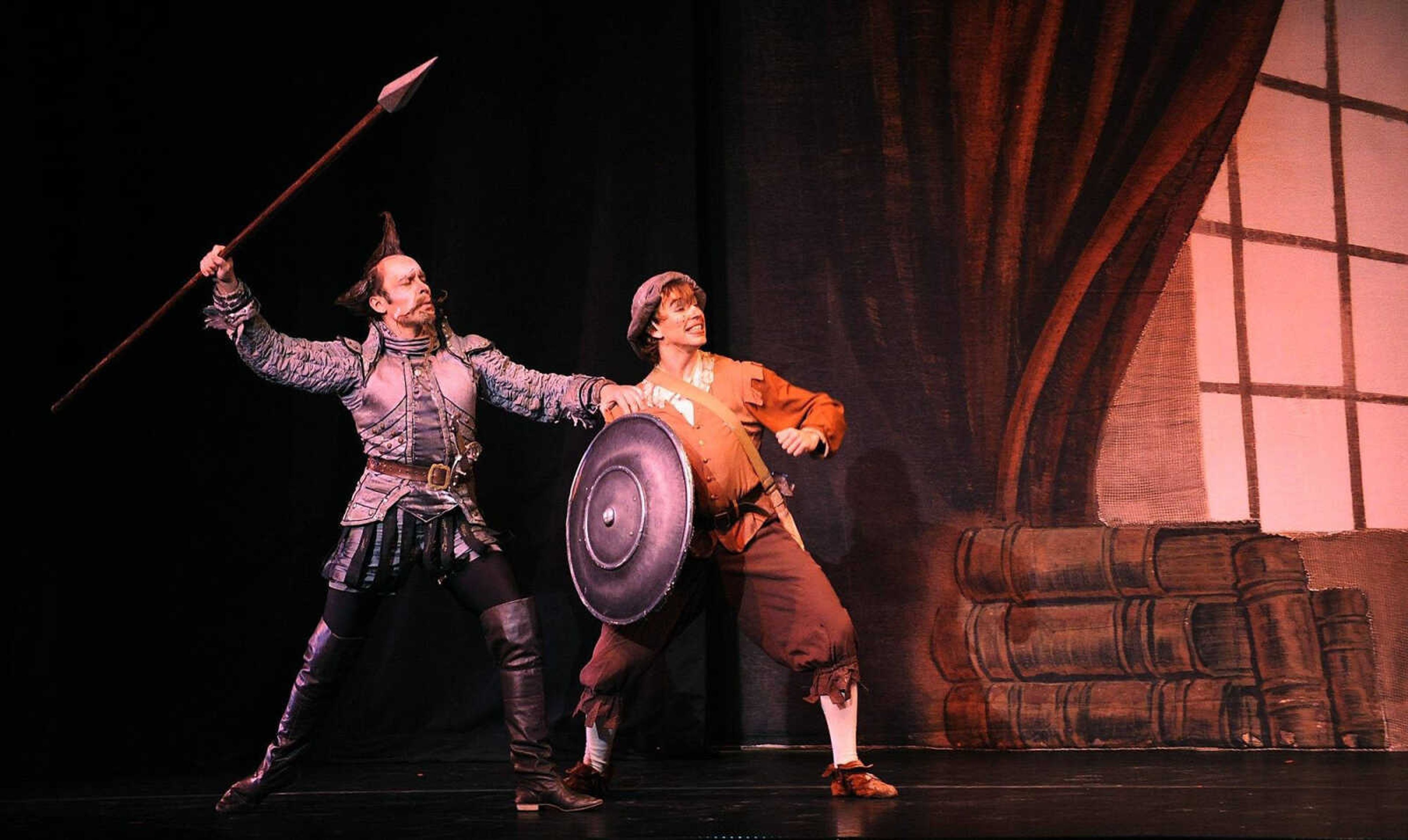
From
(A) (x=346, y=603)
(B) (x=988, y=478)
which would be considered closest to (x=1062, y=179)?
(B) (x=988, y=478)

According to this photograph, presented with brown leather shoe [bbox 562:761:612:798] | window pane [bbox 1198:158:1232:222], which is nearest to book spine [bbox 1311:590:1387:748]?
window pane [bbox 1198:158:1232:222]

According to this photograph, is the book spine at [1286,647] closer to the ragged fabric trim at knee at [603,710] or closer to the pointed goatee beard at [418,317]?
the ragged fabric trim at knee at [603,710]

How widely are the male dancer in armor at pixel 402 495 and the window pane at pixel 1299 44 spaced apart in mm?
2880

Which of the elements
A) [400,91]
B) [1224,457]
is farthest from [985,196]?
[400,91]

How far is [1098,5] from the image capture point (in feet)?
17.0

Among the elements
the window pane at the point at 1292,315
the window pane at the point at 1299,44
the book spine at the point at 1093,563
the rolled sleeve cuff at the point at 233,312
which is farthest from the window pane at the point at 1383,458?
the rolled sleeve cuff at the point at 233,312

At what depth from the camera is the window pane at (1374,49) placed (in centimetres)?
491

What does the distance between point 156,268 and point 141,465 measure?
0.75 metres

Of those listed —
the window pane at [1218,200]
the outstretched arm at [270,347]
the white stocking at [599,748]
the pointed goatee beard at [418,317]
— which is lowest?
the white stocking at [599,748]

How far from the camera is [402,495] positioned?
12.3ft

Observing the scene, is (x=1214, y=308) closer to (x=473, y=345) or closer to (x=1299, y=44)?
(x=1299, y=44)

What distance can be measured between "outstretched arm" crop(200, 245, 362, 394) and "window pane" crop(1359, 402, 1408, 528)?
3.52 meters

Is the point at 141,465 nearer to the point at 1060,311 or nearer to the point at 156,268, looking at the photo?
the point at 156,268

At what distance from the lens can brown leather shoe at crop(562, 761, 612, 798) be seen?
3.82 metres
